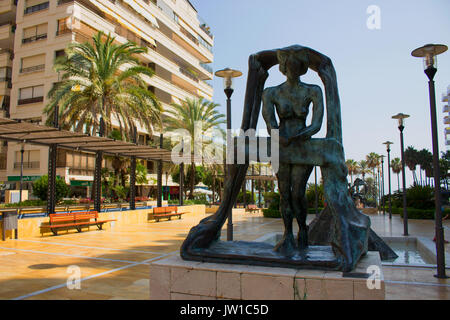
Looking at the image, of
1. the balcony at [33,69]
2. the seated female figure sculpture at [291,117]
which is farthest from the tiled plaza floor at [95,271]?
the balcony at [33,69]

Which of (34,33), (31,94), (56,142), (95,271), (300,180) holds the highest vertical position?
(34,33)

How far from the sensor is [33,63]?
105ft

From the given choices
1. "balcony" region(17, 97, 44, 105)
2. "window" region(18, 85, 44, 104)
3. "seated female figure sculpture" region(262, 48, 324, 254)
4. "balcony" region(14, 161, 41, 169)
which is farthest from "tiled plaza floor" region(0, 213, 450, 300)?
"window" region(18, 85, 44, 104)

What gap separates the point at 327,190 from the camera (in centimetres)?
399

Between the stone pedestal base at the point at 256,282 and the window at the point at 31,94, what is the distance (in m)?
31.6

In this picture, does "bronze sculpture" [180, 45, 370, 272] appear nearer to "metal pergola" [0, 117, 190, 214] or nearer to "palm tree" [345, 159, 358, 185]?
"metal pergola" [0, 117, 190, 214]

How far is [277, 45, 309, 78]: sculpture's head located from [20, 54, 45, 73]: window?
32.6 metres

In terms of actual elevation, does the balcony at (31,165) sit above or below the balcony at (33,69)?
below

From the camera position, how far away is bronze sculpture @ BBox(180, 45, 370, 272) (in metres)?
3.83

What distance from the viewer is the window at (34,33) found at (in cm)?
3164

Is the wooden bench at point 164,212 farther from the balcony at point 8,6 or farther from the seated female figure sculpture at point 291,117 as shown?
the balcony at point 8,6

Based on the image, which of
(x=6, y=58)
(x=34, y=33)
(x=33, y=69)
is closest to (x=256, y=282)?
(x=33, y=69)

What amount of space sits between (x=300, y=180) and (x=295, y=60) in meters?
1.41

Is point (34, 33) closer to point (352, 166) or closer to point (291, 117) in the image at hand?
point (291, 117)
